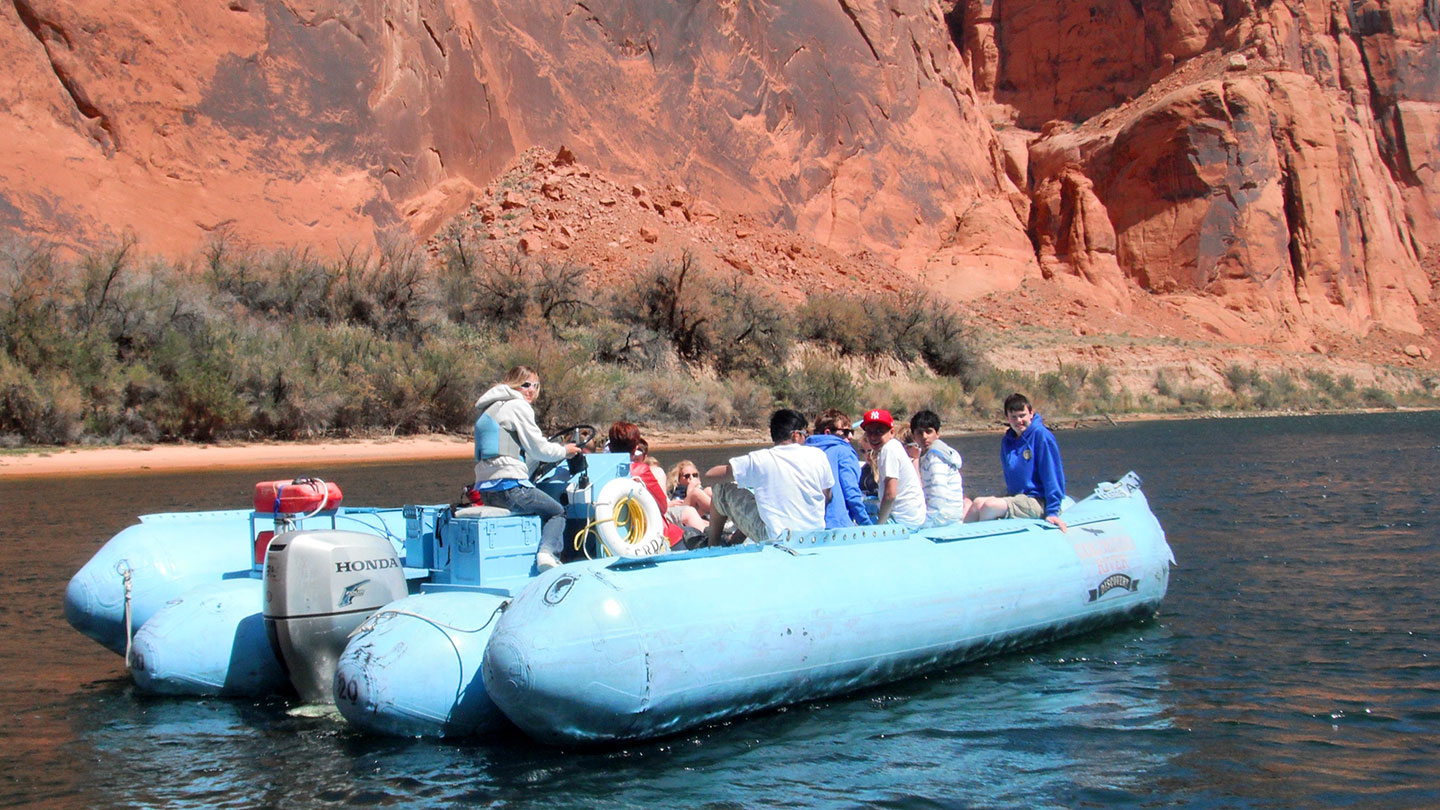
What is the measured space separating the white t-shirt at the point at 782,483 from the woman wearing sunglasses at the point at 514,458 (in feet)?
3.60

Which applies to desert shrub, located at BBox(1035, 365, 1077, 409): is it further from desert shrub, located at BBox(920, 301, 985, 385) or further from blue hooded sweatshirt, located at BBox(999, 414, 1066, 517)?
blue hooded sweatshirt, located at BBox(999, 414, 1066, 517)

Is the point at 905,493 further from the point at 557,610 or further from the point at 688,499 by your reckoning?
the point at 557,610

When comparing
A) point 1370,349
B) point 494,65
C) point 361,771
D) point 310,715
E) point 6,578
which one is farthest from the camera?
point 1370,349

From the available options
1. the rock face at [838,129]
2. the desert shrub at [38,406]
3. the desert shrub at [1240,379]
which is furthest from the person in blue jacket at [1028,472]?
the desert shrub at [1240,379]

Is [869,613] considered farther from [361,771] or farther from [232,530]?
[232,530]

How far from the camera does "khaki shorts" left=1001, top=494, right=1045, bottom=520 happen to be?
8.47m

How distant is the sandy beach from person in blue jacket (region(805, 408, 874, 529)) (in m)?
16.1

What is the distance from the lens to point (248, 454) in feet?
73.4

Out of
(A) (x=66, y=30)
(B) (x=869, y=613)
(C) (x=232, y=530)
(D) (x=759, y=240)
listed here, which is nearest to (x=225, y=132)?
(A) (x=66, y=30)

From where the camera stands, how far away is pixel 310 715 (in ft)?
20.6

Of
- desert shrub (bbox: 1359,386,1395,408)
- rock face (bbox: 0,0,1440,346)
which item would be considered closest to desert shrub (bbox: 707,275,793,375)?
rock face (bbox: 0,0,1440,346)

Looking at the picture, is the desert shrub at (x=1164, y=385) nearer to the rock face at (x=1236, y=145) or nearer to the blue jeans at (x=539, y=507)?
the rock face at (x=1236, y=145)

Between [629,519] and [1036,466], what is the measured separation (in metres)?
3.19

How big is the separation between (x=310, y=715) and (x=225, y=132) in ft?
101
